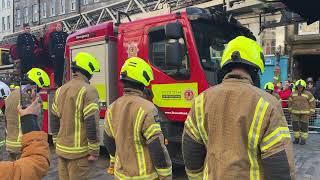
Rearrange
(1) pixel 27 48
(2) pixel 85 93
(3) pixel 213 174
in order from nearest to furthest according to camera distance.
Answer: (3) pixel 213 174 → (2) pixel 85 93 → (1) pixel 27 48

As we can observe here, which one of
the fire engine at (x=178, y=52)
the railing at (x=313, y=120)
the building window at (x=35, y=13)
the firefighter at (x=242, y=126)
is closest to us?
the firefighter at (x=242, y=126)

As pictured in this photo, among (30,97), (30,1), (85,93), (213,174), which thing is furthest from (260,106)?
Answer: (30,1)

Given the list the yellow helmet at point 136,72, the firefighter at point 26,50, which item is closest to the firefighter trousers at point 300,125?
the firefighter at point 26,50

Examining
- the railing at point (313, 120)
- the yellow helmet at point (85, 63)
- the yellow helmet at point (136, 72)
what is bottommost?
the railing at point (313, 120)

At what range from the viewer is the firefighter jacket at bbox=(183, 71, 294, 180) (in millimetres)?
2330

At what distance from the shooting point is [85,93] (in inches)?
181

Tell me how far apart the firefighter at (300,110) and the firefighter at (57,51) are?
6.13m

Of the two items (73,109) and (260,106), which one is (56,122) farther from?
(260,106)

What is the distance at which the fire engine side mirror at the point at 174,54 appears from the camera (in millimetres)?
5906

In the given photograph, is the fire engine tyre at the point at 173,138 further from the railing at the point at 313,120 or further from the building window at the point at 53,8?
the building window at the point at 53,8

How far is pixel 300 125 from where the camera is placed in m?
10.6

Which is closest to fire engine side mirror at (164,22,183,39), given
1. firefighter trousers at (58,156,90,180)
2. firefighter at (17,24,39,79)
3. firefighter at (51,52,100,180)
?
firefighter at (51,52,100,180)

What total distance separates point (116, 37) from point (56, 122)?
9.62ft

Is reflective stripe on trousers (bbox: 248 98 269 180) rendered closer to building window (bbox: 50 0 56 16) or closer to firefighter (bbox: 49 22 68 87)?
firefighter (bbox: 49 22 68 87)
